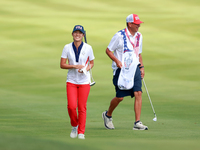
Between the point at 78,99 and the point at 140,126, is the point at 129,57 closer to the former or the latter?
the point at 140,126

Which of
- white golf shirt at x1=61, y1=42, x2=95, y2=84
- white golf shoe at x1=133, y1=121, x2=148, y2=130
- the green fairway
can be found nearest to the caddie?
white golf shoe at x1=133, y1=121, x2=148, y2=130

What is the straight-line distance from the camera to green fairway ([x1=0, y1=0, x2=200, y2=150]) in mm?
7636

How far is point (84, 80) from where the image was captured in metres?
7.85

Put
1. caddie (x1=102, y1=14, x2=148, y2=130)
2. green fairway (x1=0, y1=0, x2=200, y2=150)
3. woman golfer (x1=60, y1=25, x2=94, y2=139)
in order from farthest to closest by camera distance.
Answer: caddie (x1=102, y1=14, x2=148, y2=130), woman golfer (x1=60, y1=25, x2=94, y2=139), green fairway (x1=0, y1=0, x2=200, y2=150)

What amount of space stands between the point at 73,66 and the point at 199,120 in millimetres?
3575

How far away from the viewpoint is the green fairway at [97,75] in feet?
25.1


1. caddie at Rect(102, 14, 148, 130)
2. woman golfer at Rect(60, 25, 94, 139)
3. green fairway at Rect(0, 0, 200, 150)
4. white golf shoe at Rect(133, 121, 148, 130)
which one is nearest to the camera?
green fairway at Rect(0, 0, 200, 150)

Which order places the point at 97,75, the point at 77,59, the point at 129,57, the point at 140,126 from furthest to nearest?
1. the point at 97,75
2. the point at 129,57
3. the point at 140,126
4. the point at 77,59

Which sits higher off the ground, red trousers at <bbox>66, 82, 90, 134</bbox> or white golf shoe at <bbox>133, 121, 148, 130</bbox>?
red trousers at <bbox>66, 82, 90, 134</bbox>

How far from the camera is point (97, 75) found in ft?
65.6

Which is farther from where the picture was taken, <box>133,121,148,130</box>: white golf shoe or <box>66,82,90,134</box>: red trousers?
<box>133,121,148,130</box>: white golf shoe

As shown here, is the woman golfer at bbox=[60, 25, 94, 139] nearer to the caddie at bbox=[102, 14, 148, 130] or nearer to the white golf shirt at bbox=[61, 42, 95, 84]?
the white golf shirt at bbox=[61, 42, 95, 84]

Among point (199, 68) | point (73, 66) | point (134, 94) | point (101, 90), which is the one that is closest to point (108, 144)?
point (73, 66)

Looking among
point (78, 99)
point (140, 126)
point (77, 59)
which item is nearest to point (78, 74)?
point (77, 59)
